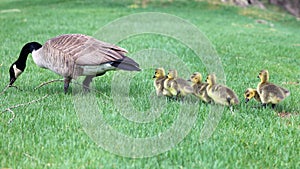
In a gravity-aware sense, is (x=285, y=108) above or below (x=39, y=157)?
above

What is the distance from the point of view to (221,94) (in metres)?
5.53

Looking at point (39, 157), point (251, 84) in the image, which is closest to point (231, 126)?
point (39, 157)

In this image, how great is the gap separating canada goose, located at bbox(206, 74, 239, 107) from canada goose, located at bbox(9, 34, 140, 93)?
1.05 m

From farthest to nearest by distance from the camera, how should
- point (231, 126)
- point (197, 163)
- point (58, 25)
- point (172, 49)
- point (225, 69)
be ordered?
point (58, 25)
point (172, 49)
point (225, 69)
point (231, 126)
point (197, 163)

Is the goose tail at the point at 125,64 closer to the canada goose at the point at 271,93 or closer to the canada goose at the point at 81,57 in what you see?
the canada goose at the point at 81,57

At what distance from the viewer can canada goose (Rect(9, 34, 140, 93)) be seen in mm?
5754

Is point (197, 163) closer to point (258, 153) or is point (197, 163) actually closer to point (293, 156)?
point (258, 153)

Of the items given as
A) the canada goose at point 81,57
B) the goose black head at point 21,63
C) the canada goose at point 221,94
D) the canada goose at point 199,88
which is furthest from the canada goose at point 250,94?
the goose black head at point 21,63

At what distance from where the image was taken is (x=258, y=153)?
4.17 m

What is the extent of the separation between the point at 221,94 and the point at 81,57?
2002 mm

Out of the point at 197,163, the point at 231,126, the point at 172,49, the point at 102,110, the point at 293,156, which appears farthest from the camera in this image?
the point at 172,49

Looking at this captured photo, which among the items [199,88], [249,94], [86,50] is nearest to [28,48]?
[86,50]

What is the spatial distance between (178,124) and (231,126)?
2.09 feet

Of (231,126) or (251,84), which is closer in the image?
(231,126)
